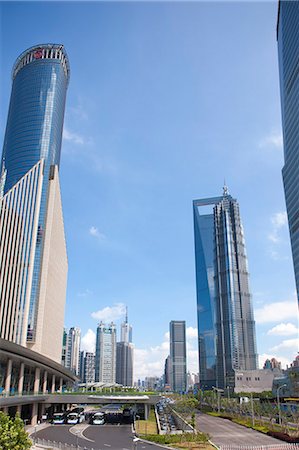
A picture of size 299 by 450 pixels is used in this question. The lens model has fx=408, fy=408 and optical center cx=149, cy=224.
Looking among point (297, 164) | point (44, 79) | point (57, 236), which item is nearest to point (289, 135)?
point (297, 164)

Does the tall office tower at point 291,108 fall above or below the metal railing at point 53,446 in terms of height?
above

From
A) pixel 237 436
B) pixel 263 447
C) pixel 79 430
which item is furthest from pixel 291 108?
pixel 79 430

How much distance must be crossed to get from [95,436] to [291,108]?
119 metres

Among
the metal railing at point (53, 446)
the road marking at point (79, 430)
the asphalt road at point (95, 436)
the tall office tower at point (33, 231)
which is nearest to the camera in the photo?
the metal railing at point (53, 446)

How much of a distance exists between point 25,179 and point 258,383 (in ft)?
453

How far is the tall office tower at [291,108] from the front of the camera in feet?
435

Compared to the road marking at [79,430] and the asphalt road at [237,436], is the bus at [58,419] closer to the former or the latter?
the road marking at [79,430]

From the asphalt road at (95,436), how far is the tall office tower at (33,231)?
1946 inches

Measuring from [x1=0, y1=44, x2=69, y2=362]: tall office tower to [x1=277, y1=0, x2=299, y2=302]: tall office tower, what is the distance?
80.4 m

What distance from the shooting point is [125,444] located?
168 ft

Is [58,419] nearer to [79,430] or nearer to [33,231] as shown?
[79,430]

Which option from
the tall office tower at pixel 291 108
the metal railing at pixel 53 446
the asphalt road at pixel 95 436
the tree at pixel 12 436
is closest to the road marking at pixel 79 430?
the asphalt road at pixel 95 436

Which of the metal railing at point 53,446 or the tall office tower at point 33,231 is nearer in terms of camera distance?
the metal railing at point 53,446

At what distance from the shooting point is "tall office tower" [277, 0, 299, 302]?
132500 millimetres
